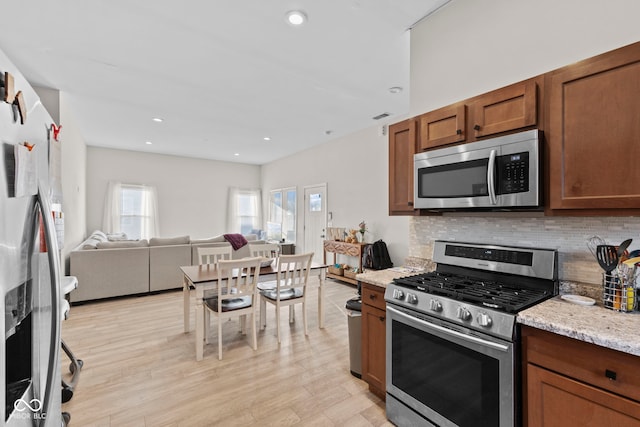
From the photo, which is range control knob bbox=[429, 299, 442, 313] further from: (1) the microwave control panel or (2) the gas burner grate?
(1) the microwave control panel

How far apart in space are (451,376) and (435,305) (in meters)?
0.37

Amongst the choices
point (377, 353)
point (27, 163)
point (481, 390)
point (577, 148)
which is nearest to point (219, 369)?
point (377, 353)

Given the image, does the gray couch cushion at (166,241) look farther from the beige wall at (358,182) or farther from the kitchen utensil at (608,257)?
the kitchen utensil at (608,257)

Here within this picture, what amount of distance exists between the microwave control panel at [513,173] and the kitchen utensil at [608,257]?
17.0 inches

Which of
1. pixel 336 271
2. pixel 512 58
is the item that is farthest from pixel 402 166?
pixel 336 271

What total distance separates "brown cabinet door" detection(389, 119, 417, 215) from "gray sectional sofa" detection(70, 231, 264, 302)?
379 cm

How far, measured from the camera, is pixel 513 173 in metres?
1.64

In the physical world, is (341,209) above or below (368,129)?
below

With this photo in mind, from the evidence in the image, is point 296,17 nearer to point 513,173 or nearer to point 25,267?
point 513,173

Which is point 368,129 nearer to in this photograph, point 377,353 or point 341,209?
point 341,209

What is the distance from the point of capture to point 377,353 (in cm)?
211

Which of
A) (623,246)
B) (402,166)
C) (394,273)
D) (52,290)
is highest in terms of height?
(402,166)

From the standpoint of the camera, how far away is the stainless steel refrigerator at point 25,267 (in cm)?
80

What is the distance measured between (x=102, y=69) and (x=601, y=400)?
4559 millimetres
